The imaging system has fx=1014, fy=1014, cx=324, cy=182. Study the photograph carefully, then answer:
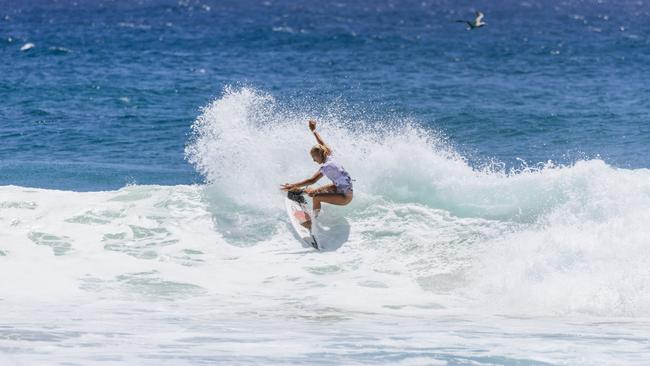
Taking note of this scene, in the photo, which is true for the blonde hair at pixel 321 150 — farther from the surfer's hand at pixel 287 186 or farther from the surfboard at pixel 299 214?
the surfboard at pixel 299 214

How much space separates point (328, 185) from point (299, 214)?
0.63 meters

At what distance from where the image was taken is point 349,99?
98.3ft

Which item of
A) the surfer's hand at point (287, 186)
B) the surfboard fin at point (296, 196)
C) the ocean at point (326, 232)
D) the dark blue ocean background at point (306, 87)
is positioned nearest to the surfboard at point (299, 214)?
the surfboard fin at point (296, 196)

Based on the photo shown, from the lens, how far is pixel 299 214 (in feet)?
50.9

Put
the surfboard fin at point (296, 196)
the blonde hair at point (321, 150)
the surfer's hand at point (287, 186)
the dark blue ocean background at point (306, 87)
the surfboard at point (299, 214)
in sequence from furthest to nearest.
A: the dark blue ocean background at point (306, 87) < the surfboard fin at point (296, 196) < the surfer's hand at point (287, 186) < the surfboard at point (299, 214) < the blonde hair at point (321, 150)

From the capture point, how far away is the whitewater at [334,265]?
10.8 metres

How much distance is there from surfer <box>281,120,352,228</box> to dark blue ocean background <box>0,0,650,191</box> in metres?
5.56

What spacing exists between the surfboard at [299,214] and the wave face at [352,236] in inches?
7.6

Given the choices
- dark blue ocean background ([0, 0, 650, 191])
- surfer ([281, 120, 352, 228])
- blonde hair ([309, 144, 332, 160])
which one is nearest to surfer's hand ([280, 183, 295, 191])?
surfer ([281, 120, 352, 228])

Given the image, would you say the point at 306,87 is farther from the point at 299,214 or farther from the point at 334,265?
the point at 334,265

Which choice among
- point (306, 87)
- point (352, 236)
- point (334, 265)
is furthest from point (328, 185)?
point (306, 87)

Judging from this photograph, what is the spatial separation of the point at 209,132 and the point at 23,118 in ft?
34.0

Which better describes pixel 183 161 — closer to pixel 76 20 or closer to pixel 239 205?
pixel 239 205

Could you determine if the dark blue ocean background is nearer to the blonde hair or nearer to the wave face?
the wave face
